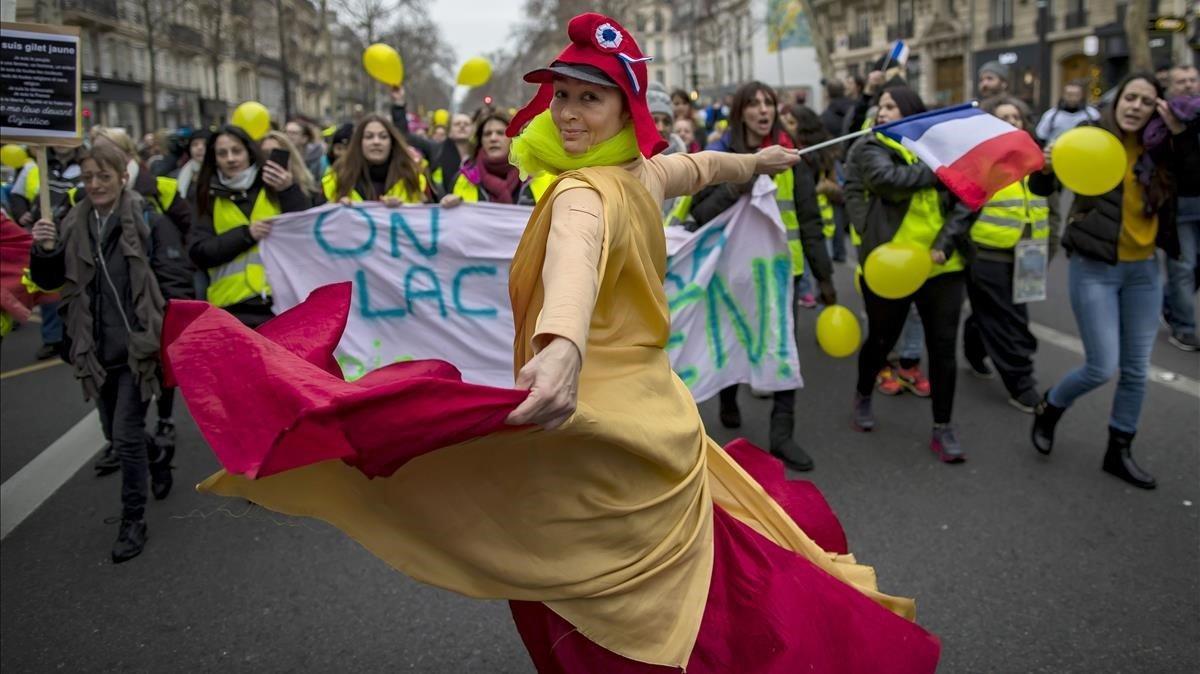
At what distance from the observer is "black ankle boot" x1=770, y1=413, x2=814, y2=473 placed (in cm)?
468

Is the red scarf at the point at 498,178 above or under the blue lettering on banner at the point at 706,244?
above

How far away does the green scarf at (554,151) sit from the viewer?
80.3 inches

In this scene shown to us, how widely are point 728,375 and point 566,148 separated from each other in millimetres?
3031

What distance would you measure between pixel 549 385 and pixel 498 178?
15.2 feet

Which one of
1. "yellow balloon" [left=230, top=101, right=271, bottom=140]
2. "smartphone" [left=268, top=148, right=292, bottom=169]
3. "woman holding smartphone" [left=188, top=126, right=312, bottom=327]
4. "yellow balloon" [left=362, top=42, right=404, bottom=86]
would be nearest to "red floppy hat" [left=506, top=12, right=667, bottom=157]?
"woman holding smartphone" [left=188, top=126, right=312, bottom=327]

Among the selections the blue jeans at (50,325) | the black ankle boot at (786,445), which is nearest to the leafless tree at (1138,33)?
the black ankle boot at (786,445)

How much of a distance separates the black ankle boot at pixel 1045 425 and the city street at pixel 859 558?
83mm

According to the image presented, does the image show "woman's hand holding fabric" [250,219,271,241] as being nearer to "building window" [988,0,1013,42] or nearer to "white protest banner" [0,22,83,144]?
"white protest banner" [0,22,83,144]

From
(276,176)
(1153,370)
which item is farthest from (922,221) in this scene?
(276,176)

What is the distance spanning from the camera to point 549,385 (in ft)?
4.83

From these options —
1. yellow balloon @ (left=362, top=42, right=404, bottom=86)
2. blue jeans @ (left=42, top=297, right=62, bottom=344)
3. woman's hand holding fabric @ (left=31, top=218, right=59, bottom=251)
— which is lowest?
blue jeans @ (left=42, top=297, right=62, bottom=344)

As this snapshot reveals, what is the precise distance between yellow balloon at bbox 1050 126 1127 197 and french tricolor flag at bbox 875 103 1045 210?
0.63m

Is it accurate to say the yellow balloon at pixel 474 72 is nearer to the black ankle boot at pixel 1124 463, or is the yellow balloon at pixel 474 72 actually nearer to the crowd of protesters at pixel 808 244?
the crowd of protesters at pixel 808 244

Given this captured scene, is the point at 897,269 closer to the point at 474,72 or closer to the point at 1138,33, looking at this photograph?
the point at 474,72
